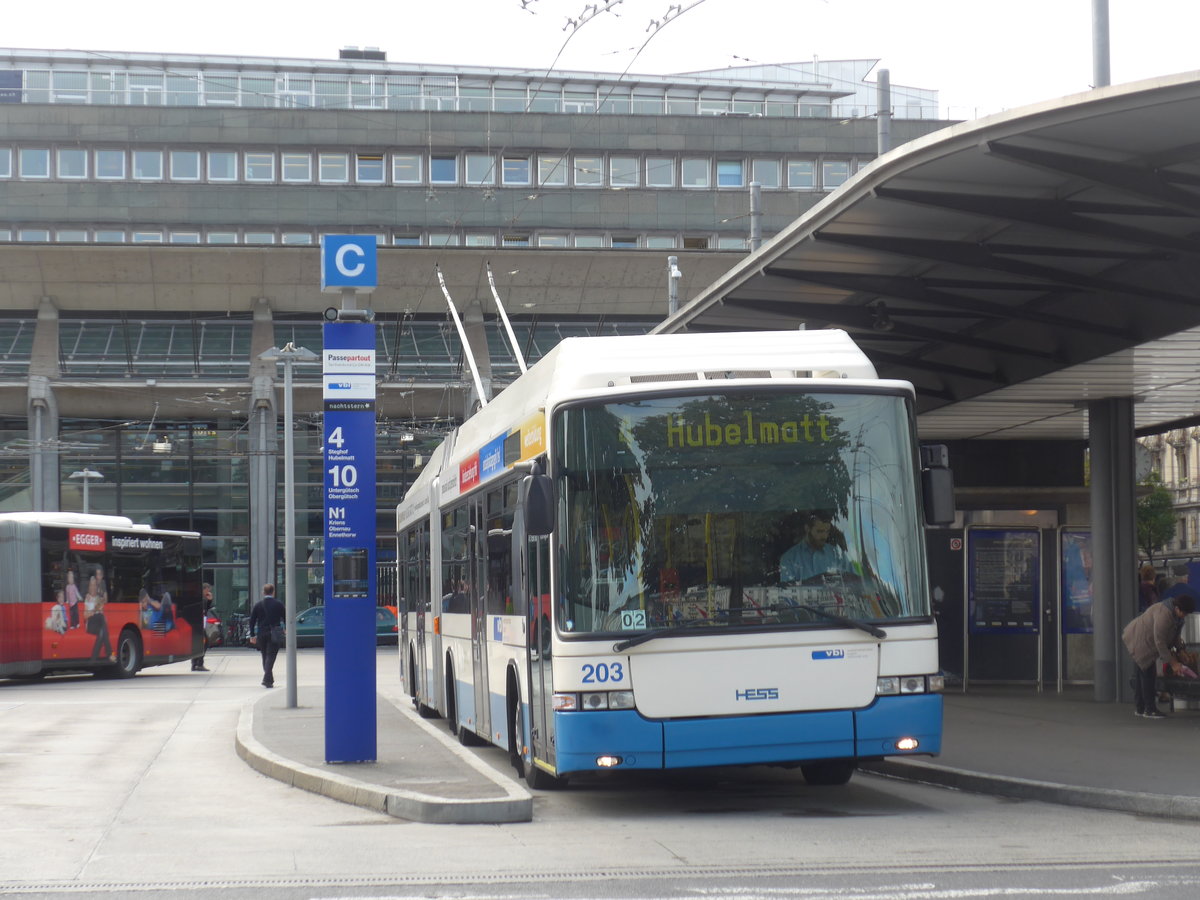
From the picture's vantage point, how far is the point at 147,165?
4947cm

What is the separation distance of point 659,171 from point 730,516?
41.8m

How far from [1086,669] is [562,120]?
31.7 m

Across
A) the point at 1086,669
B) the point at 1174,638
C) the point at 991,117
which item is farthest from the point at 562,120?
the point at 991,117

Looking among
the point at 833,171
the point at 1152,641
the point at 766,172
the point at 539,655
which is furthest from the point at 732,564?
the point at 833,171

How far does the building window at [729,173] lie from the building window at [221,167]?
48.4ft

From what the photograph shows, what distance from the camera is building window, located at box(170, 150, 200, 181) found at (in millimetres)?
49594

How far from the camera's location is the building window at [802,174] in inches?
2064

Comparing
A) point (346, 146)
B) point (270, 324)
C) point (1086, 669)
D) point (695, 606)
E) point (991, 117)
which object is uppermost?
point (346, 146)

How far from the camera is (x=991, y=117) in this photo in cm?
1087

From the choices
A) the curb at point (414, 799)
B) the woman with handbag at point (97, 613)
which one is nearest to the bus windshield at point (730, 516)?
the curb at point (414, 799)

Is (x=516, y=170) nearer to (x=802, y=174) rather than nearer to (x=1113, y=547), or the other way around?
(x=802, y=174)

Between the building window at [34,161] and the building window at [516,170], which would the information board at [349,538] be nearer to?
the building window at [516,170]

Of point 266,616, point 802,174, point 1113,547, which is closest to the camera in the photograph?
point 1113,547

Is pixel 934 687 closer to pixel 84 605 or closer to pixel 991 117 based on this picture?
pixel 991 117
